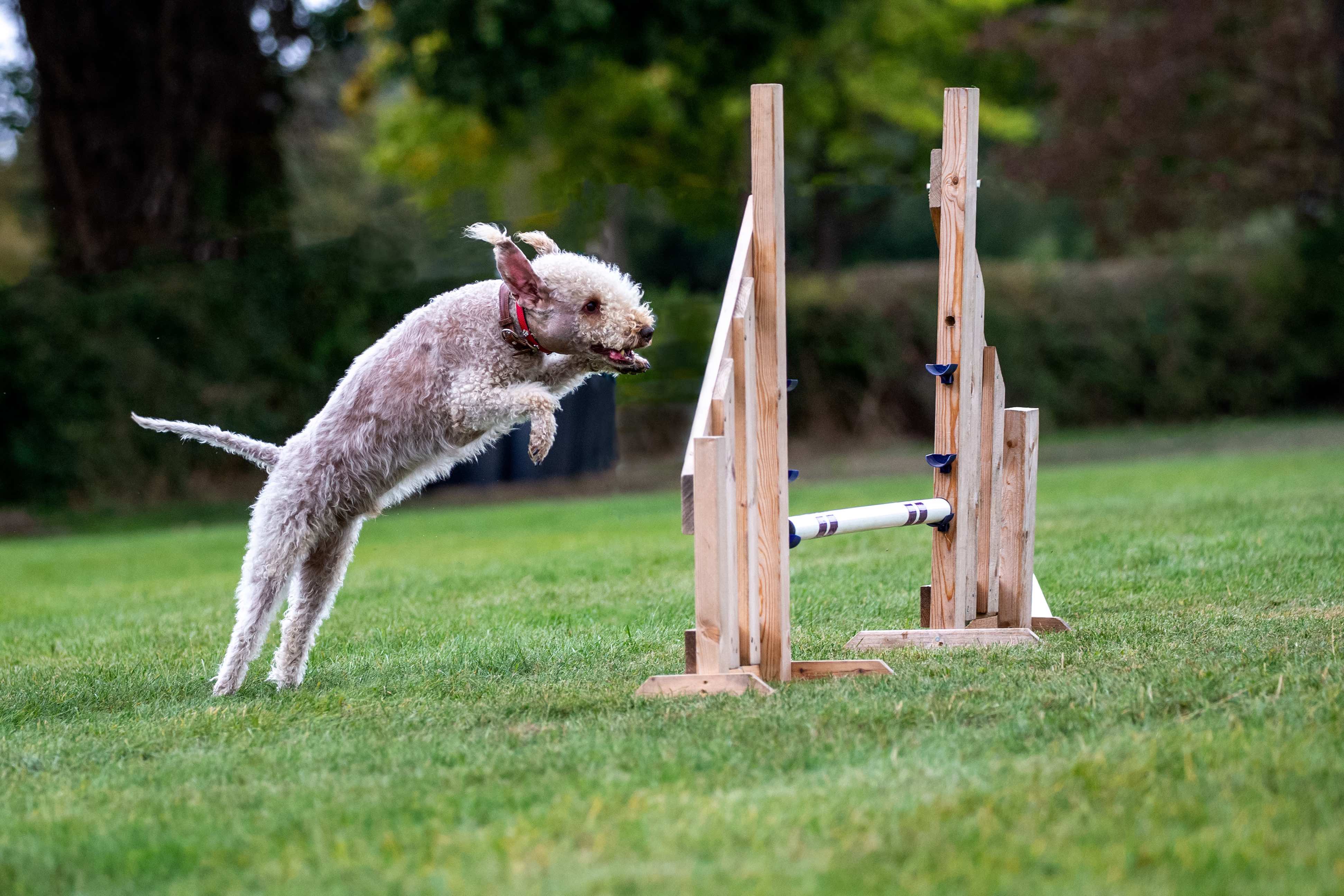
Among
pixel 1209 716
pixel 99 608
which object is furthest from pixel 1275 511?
pixel 99 608

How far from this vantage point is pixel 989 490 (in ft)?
18.6

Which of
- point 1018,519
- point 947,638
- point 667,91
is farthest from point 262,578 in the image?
point 667,91

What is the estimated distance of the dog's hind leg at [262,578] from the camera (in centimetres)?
512

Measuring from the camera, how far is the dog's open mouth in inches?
188

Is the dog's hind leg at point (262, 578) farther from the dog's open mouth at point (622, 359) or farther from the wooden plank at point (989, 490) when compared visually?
the wooden plank at point (989, 490)

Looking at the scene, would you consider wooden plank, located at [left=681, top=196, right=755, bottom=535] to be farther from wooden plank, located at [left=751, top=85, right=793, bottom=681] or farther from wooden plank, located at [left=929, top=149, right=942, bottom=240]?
wooden plank, located at [left=929, top=149, right=942, bottom=240]

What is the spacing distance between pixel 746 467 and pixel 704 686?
2.39 ft

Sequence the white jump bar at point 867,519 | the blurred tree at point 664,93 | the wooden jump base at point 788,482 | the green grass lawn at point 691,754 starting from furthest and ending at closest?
the blurred tree at point 664,93, the white jump bar at point 867,519, the wooden jump base at point 788,482, the green grass lawn at point 691,754

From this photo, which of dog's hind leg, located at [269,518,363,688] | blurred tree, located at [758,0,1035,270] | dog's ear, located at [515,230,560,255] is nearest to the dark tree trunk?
blurred tree, located at [758,0,1035,270]

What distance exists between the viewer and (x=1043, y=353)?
2120 centimetres

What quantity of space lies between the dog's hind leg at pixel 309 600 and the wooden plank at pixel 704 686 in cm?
153

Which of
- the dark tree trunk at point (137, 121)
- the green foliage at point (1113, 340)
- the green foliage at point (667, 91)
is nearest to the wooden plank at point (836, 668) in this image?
the green foliage at point (667, 91)

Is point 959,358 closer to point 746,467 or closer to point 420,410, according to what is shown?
point 746,467

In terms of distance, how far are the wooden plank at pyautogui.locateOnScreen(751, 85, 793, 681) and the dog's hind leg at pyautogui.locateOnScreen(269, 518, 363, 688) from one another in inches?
65.3
